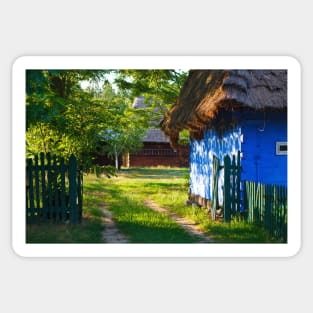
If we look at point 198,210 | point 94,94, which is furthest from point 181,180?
point 94,94

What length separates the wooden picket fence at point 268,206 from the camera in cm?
732

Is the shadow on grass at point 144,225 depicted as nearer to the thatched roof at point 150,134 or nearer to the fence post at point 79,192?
the fence post at point 79,192

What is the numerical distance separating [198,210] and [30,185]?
3.08m

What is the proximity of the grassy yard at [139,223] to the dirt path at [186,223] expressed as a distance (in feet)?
0.33

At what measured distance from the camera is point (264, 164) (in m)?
8.59

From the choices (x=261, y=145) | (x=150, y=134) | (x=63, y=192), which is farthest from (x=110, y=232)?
(x=150, y=134)

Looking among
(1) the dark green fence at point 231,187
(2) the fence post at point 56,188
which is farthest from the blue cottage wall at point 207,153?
(2) the fence post at point 56,188

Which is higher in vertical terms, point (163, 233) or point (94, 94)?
point (94, 94)

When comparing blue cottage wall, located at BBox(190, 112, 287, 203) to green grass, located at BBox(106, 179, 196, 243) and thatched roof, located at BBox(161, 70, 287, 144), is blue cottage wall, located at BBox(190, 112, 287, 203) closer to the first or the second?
thatched roof, located at BBox(161, 70, 287, 144)

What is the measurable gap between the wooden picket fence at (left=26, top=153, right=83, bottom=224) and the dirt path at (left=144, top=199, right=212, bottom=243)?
5.18 feet

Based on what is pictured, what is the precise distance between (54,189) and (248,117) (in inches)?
121

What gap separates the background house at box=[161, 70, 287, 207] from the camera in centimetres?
806
